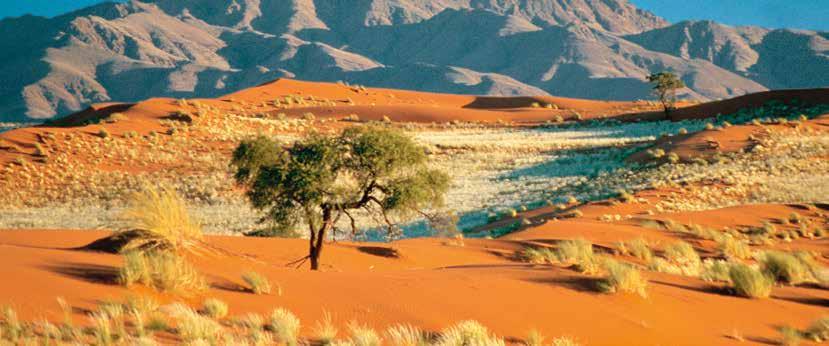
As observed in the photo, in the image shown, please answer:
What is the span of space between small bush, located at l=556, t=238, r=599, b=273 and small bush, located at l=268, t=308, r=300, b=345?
518cm

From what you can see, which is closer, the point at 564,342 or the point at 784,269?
the point at 564,342

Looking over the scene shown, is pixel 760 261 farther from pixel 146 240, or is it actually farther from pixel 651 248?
pixel 146 240

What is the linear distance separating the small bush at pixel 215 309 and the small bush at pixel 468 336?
2.57 m

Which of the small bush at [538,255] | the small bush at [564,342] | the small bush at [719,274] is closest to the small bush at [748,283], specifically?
the small bush at [719,274]

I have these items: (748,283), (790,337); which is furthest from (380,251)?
(790,337)

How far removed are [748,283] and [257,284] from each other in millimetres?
7500

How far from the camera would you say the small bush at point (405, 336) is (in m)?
8.51

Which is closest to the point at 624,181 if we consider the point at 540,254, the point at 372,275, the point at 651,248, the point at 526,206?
the point at 526,206

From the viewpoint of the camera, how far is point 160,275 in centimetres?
945

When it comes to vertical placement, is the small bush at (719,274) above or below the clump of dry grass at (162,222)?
below

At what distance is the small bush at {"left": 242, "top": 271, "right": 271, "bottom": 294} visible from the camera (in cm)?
1002

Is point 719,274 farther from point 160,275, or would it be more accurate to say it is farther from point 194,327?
point 160,275

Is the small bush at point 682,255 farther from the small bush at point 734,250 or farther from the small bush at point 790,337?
the small bush at point 790,337

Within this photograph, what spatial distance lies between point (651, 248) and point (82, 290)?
1459 cm
